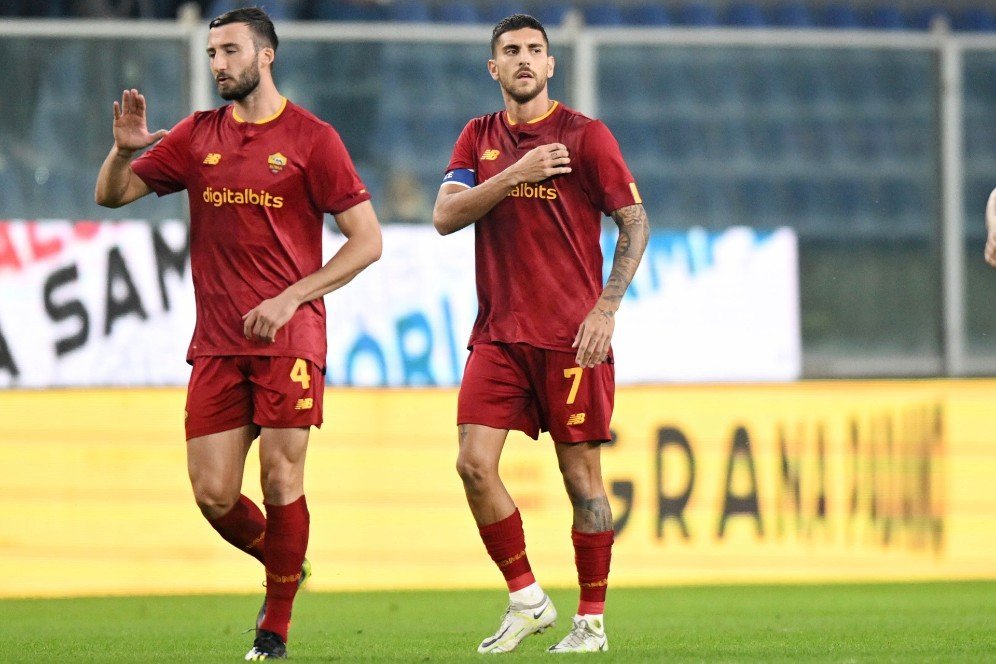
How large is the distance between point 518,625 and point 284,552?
0.85m

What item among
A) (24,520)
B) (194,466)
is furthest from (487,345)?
(24,520)

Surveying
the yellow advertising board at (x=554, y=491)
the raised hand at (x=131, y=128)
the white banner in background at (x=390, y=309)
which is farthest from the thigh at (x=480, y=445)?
the white banner in background at (x=390, y=309)

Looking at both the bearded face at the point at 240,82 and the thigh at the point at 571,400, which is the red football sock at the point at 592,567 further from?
the bearded face at the point at 240,82

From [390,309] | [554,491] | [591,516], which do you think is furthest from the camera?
[390,309]

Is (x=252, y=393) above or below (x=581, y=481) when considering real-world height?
above

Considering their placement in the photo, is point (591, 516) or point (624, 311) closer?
point (591, 516)

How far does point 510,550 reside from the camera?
6.32 meters

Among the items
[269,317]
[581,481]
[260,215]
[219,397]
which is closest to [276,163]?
[260,215]

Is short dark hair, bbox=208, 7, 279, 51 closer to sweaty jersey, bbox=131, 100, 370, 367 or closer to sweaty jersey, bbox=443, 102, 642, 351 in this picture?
sweaty jersey, bbox=131, 100, 370, 367

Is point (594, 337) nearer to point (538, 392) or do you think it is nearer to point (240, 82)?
point (538, 392)

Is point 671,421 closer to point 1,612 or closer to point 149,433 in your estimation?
point 149,433

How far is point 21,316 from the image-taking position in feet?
32.7

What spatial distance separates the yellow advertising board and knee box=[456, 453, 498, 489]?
3.59 m

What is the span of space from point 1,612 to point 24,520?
101 centimetres
